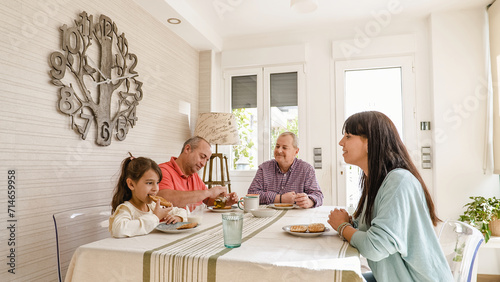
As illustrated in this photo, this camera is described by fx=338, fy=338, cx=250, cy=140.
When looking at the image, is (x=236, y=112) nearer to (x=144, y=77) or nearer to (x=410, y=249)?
(x=144, y=77)

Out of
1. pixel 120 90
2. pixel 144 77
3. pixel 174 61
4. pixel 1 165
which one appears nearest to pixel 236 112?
pixel 174 61

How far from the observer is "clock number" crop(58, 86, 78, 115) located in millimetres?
2093

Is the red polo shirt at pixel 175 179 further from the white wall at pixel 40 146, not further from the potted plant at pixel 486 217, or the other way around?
the potted plant at pixel 486 217

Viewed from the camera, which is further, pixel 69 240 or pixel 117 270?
pixel 69 240

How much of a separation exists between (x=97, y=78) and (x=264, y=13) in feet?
5.96

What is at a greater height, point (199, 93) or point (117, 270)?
point (199, 93)

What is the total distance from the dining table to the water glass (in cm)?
2

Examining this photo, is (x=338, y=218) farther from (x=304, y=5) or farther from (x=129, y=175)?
(x=304, y=5)

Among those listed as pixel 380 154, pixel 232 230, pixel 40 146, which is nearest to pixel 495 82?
pixel 380 154

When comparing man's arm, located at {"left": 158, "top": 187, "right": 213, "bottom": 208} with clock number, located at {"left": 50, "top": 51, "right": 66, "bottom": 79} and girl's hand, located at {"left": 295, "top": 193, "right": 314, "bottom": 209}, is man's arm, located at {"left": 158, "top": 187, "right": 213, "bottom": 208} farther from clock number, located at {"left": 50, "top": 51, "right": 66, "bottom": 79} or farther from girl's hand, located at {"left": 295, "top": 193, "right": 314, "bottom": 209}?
clock number, located at {"left": 50, "top": 51, "right": 66, "bottom": 79}

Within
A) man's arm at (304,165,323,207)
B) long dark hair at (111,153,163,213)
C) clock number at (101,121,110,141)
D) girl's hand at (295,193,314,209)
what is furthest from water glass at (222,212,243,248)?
clock number at (101,121,110,141)

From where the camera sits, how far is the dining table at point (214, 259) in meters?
0.93

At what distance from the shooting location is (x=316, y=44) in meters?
3.88

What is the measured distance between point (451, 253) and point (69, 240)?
1.62 meters
